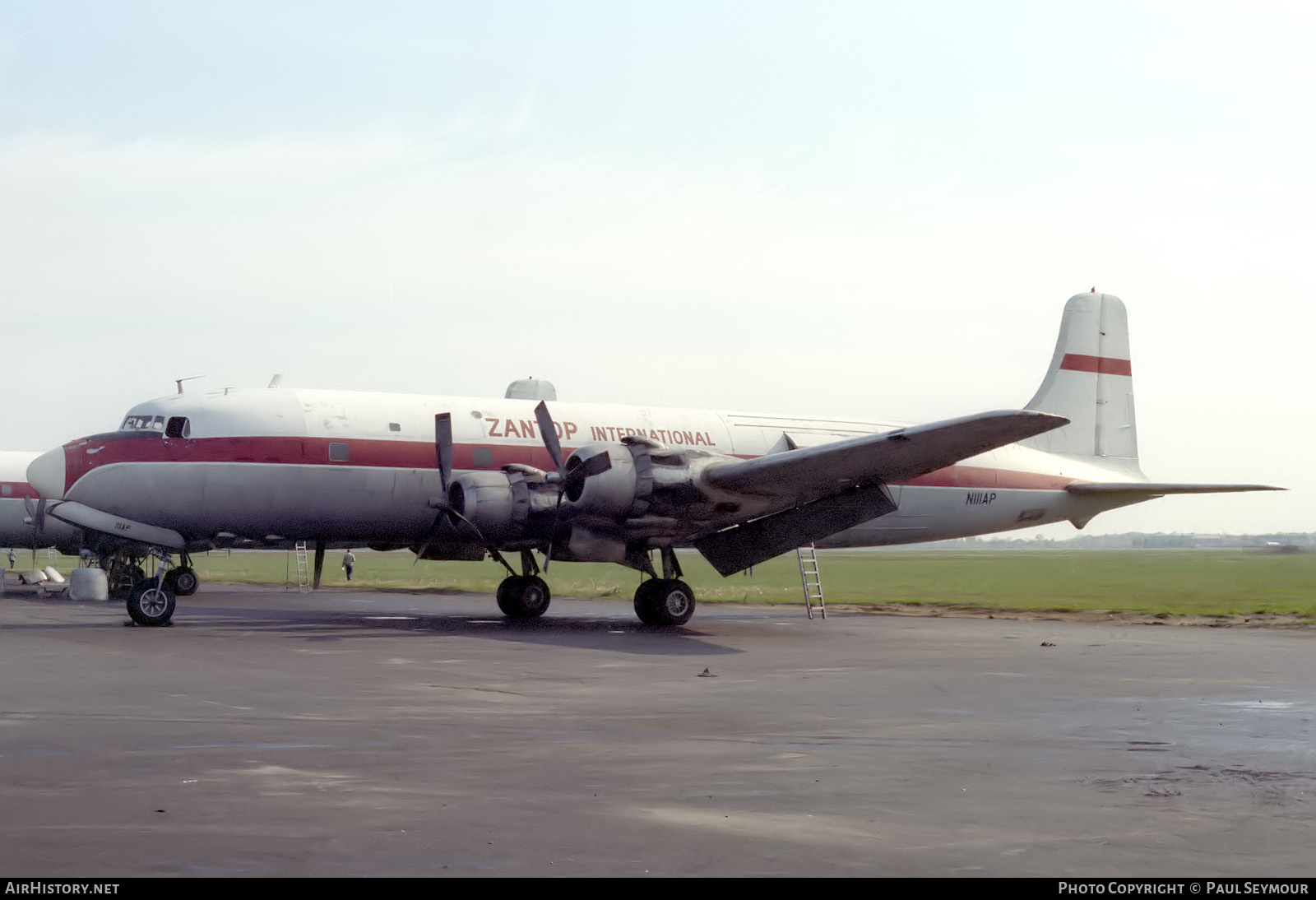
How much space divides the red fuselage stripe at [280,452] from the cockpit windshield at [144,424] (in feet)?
0.61

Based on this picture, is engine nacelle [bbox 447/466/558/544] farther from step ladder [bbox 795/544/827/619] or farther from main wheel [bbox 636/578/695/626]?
step ladder [bbox 795/544/827/619]

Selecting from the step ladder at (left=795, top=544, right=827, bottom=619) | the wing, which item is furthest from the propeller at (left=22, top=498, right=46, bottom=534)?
the wing

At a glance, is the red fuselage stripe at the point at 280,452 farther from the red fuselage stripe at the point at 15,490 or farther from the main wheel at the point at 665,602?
the red fuselage stripe at the point at 15,490

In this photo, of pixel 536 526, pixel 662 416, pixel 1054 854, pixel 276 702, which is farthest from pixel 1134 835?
pixel 662 416

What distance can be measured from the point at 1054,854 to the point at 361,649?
1294 cm

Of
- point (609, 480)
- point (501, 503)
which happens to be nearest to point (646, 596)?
point (609, 480)

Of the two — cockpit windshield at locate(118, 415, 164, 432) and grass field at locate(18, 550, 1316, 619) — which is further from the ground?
cockpit windshield at locate(118, 415, 164, 432)

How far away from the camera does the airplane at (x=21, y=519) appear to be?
3916 centimetres

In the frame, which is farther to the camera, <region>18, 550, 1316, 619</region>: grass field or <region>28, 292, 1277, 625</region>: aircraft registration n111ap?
<region>18, 550, 1316, 619</region>: grass field

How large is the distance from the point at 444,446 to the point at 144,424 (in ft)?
17.3

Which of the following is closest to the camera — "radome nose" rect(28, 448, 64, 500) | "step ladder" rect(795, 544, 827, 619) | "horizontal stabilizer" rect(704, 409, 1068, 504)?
"horizontal stabilizer" rect(704, 409, 1068, 504)

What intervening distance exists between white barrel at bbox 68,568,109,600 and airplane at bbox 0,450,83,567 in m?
6.74

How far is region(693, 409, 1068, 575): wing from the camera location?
19.5 metres

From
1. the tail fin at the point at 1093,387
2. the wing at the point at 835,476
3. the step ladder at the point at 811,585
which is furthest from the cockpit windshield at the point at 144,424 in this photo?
the tail fin at the point at 1093,387
